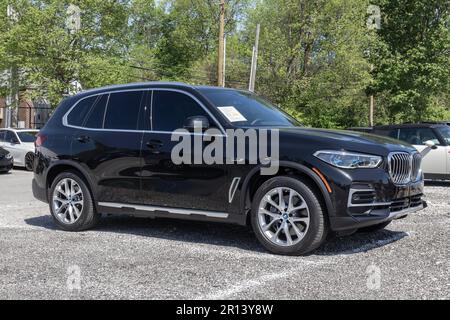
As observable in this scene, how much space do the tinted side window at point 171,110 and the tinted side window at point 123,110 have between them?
28cm

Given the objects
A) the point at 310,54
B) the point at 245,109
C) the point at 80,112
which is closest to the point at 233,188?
the point at 245,109

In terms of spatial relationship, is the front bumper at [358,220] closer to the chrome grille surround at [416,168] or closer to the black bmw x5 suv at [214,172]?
the black bmw x5 suv at [214,172]

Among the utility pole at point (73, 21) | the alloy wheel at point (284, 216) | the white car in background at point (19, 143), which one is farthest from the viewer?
the utility pole at point (73, 21)

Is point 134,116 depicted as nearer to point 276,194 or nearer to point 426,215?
point 276,194

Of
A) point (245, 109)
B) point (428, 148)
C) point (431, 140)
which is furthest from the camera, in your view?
point (431, 140)

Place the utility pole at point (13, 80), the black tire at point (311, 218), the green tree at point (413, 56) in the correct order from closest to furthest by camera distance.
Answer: the black tire at point (311, 218) → the utility pole at point (13, 80) → the green tree at point (413, 56)

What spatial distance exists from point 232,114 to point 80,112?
2.35m

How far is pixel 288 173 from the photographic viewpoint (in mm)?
5781

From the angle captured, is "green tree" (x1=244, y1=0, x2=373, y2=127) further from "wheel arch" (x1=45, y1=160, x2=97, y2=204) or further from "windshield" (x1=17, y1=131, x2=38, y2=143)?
"wheel arch" (x1=45, y1=160, x2=97, y2=204)

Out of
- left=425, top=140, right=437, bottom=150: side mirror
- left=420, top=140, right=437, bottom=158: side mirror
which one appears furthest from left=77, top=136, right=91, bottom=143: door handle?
left=425, top=140, right=437, bottom=150: side mirror

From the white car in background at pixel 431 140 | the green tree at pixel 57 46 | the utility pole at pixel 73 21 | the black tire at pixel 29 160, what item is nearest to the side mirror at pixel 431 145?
the white car in background at pixel 431 140

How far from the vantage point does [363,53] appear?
1291 inches

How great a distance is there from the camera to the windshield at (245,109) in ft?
20.6

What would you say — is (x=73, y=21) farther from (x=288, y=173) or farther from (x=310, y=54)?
(x=288, y=173)
